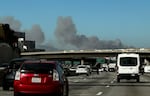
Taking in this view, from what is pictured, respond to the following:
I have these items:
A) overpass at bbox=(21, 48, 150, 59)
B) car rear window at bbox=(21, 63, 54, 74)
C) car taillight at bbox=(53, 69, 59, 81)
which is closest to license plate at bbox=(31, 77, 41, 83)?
car rear window at bbox=(21, 63, 54, 74)

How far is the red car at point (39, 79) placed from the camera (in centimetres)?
1716

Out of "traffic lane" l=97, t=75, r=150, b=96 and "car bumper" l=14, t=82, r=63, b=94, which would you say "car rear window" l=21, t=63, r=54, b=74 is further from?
"traffic lane" l=97, t=75, r=150, b=96

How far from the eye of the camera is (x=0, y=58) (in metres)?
66.8

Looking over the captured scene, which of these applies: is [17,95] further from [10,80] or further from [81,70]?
[81,70]

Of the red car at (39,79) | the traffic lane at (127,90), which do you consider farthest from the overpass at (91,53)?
the red car at (39,79)

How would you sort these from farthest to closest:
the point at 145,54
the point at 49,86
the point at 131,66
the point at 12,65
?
1. the point at 145,54
2. the point at 131,66
3. the point at 12,65
4. the point at 49,86

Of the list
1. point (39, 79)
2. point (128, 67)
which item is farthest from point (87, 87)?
point (39, 79)

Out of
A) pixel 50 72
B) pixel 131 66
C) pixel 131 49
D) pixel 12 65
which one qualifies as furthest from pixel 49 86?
pixel 131 49

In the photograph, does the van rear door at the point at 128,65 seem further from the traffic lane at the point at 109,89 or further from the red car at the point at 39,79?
the red car at the point at 39,79

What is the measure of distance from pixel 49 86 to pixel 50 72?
1.71 feet

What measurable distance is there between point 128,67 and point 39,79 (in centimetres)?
2391

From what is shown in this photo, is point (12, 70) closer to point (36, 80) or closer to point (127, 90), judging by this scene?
point (127, 90)

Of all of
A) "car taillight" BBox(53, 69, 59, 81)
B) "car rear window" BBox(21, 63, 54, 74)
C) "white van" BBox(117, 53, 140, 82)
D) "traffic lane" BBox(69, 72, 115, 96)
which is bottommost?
"traffic lane" BBox(69, 72, 115, 96)

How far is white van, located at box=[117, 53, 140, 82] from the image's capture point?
40.2 metres
